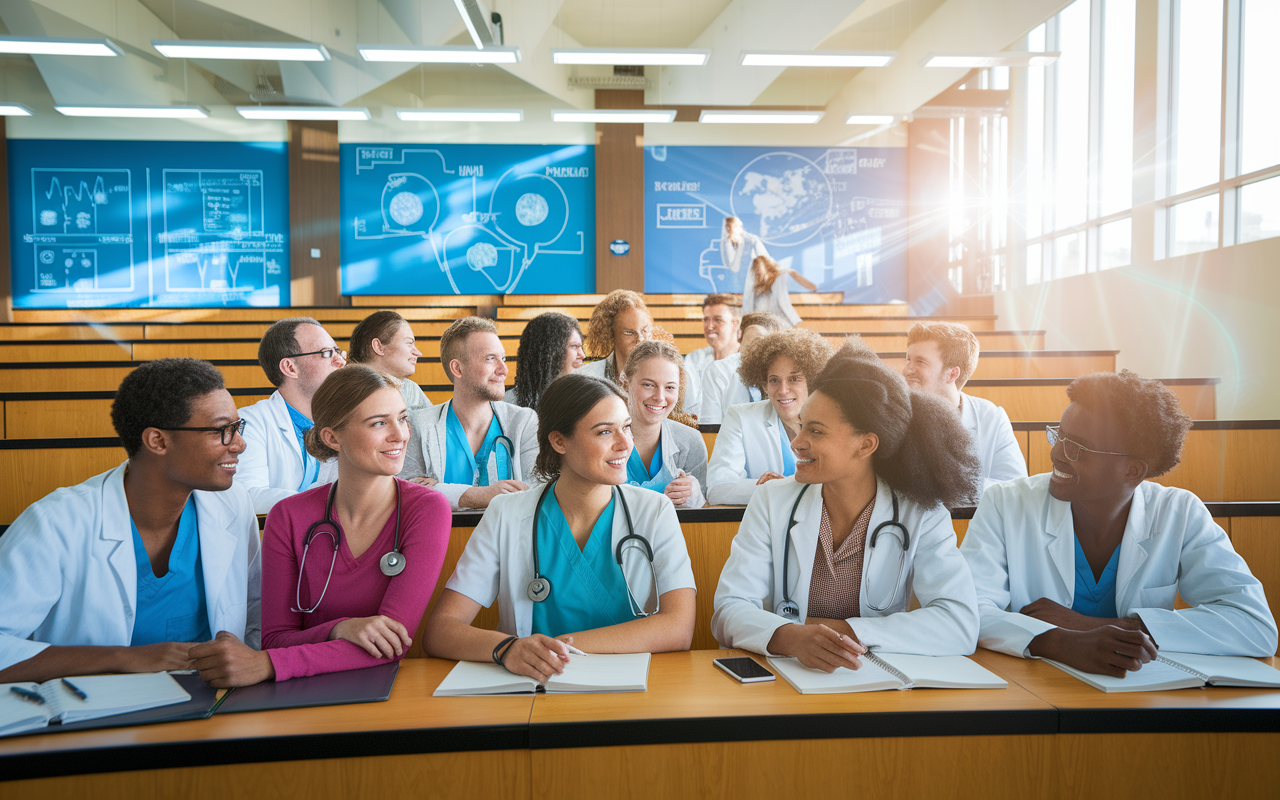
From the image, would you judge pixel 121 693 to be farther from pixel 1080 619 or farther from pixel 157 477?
pixel 1080 619

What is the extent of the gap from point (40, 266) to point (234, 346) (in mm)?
6191

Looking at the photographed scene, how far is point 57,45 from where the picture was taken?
605 centimetres

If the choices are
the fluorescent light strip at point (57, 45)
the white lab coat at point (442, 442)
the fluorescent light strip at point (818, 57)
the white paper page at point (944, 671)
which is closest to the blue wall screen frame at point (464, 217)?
the fluorescent light strip at point (57, 45)

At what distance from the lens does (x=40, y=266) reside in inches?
388

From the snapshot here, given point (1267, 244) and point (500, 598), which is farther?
point (1267, 244)

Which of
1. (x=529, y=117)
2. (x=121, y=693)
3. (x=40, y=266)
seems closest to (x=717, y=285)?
(x=529, y=117)

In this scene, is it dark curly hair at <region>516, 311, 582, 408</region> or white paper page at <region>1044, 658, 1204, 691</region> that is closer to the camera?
white paper page at <region>1044, 658, 1204, 691</region>

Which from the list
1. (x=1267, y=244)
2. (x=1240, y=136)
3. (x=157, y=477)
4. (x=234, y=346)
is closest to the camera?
(x=157, y=477)

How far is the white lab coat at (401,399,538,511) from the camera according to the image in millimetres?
2641

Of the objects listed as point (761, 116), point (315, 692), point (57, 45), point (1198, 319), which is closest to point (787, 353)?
point (315, 692)

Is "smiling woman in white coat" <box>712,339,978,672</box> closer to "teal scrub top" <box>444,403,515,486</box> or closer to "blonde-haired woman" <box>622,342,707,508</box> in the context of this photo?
"blonde-haired woman" <box>622,342,707,508</box>

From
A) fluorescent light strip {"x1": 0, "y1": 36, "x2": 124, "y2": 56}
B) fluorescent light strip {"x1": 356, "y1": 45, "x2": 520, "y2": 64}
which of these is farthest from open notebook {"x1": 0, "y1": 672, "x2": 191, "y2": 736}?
fluorescent light strip {"x1": 0, "y1": 36, "x2": 124, "y2": 56}

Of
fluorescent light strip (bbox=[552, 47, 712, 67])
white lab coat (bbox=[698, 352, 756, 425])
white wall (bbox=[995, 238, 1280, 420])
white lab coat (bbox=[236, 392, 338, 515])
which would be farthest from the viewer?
fluorescent light strip (bbox=[552, 47, 712, 67])

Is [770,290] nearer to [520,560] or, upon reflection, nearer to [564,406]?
[564,406]
